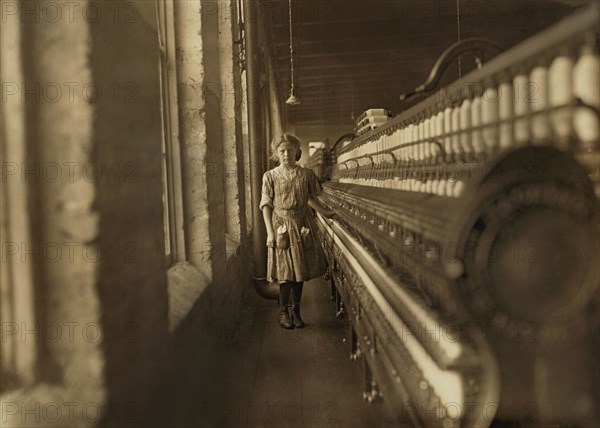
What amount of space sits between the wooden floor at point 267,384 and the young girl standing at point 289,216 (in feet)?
1.57

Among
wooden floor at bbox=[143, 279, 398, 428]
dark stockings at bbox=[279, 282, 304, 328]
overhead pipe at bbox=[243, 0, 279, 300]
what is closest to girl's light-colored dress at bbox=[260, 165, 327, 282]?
dark stockings at bbox=[279, 282, 304, 328]

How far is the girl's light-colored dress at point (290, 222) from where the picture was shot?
156 inches

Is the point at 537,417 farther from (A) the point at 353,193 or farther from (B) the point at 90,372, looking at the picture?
(A) the point at 353,193

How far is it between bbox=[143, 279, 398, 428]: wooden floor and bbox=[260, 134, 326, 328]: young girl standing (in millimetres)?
480

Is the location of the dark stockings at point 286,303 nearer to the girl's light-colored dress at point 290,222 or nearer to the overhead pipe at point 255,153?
the girl's light-colored dress at point 290,222

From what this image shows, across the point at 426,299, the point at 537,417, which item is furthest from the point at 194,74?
the point at 537,417

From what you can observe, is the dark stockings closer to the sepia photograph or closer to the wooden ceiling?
the sepia photograph

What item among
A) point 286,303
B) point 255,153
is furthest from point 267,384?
point 255,153

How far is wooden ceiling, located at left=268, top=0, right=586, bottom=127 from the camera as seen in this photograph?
7.56 metres

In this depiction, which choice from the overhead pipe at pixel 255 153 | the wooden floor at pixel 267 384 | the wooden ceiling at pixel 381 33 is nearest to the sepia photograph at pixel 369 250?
the wooden floor at pixel 267 384

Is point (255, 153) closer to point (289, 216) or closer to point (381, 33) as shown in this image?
point (289, 216)

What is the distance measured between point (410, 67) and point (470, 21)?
295cm

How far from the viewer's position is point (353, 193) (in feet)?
10.7

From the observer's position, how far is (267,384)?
3.04 metres
